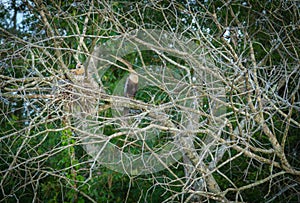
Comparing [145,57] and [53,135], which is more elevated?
[145,57]

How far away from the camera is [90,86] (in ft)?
10.5

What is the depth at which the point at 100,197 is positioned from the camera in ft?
15.1

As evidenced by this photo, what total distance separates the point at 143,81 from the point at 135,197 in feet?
5.34

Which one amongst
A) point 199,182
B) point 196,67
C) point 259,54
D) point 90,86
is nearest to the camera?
point 196,67

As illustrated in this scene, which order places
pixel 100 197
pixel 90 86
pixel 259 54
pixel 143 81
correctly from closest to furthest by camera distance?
1. pixel 90 86
2. pixel 143 81
3. pixel 259 54
4. pixel 100 197

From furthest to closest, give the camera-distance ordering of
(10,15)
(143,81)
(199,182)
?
1. (10,15)
2. (143,81)
3. (199,182)

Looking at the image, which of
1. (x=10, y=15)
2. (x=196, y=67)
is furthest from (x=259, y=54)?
(x=10, y=15)

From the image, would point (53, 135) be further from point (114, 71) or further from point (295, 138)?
point (295, 138)

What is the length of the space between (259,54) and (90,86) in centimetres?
194

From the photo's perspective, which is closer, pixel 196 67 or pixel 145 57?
pixel 196 67

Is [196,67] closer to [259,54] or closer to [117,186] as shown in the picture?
[259,54]

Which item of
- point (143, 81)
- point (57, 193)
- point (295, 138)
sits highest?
point (143, 81)

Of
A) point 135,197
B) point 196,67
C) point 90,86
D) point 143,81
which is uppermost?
point 196,67

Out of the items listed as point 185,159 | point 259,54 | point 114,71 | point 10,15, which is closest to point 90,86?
point 185,159
